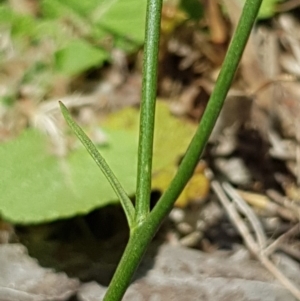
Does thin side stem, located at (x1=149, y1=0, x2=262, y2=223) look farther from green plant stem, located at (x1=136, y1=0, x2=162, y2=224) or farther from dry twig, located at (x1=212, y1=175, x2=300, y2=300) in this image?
dry twig, located at (x1=212, y1=175, x2=300, y2=300)

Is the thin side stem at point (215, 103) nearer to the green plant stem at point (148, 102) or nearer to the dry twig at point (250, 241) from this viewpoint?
the green plant stem at point (148, 102)

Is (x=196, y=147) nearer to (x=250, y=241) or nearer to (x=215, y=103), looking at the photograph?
(x=215, y=103)

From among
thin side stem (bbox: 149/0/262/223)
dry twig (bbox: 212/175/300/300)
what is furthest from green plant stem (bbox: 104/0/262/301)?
dry twig (bbox: 212/175/300/300)

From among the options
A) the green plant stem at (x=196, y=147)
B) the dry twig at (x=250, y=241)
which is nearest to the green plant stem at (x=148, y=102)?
the green plant stem at (x=196, y=147)

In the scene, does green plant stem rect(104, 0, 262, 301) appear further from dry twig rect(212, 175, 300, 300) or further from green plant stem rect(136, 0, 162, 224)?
dry twig rect(212, 175, 300, 300)

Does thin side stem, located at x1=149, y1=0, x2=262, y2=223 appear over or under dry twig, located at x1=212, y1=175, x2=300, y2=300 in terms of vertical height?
over

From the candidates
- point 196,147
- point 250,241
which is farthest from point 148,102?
point 250,241

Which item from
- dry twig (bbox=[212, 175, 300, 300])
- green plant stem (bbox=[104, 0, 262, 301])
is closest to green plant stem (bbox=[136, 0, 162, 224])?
green plant stem (bbox=[104, 0, 262, 301])

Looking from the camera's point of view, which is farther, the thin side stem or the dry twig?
the dry twig
